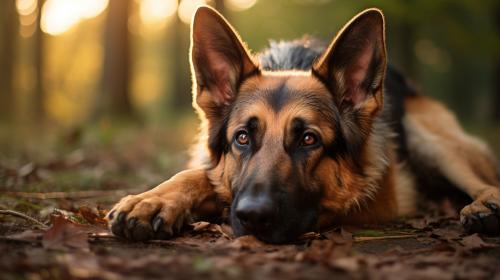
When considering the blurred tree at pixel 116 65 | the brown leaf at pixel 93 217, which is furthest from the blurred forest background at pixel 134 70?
the brown leaf at pixel 93 217

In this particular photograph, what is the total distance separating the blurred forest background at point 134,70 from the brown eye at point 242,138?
2.87 m

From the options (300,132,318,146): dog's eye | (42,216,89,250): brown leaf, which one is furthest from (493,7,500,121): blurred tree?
(42,216,89,250): brown leaf

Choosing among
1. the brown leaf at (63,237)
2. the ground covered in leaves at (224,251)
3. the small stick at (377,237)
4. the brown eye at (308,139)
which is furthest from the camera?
the brown eye at (308,139)

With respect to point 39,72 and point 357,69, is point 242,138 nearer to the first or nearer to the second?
point 357,69

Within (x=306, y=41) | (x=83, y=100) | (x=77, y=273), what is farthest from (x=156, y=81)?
(x=77, y=273)

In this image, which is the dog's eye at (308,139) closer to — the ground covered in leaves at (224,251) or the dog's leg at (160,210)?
the ground covered in leaves at (224,251)

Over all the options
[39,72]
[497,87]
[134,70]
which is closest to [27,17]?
[39,72]

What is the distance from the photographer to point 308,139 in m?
4.13

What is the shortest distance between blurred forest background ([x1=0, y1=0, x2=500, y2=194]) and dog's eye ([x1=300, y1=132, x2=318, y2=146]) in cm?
330

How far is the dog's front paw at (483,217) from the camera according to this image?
163 inches

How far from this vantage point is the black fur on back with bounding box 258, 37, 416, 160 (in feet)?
18.5

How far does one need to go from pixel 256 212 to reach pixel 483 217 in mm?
1834

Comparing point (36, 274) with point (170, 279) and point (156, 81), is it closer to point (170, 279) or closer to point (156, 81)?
point (170, 279)

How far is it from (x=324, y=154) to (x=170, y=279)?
1836 mm
